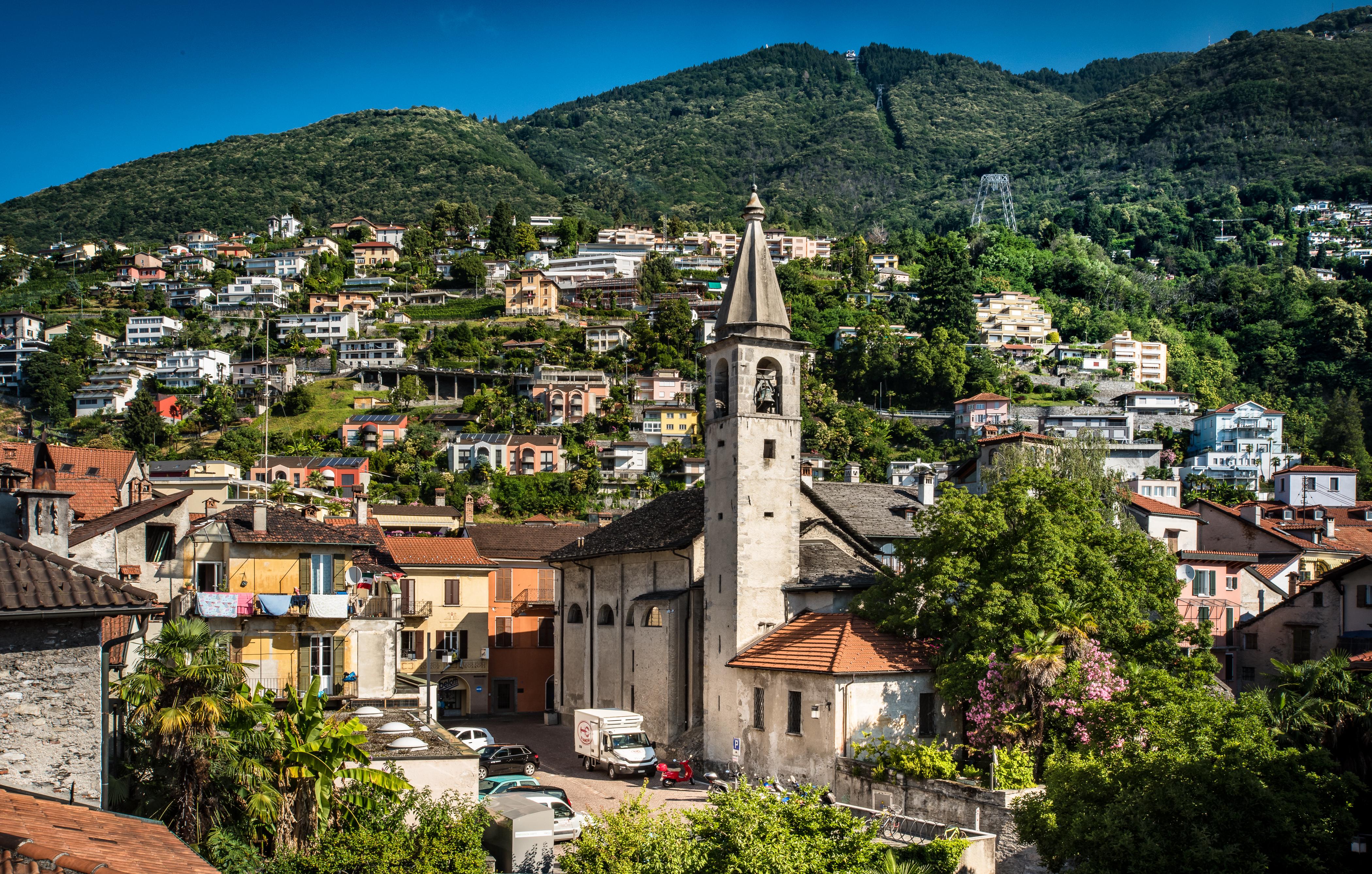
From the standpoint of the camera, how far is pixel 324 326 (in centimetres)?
17538

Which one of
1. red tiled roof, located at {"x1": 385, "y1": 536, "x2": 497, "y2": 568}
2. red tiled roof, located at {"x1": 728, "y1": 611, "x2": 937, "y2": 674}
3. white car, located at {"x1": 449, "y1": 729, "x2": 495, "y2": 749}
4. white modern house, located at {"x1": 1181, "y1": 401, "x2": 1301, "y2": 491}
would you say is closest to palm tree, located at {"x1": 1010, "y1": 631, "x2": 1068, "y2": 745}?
red tiled roof, located at {"x1": 728, "y1": 611, "x2": 937, "y2": 674}

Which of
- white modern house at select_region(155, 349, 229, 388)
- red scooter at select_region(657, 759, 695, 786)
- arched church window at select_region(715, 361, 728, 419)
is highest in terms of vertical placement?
white modern house at select_region(155, 349, 229, 388)

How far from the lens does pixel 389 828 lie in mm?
22406

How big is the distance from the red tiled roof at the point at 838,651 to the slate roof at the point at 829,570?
48.6 inches

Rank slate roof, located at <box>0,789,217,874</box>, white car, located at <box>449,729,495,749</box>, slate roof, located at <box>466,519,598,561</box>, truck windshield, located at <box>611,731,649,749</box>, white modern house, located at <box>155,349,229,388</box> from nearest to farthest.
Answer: slate roof, located at <box>0,789,217,874</box>
truck windshield, located at <box>611,731,649,749</box>
white car, located at <box>449,729,495,749</box>
slate roof, located at <box>466,519,598,561</box>
white modern house, located at <box>155,349,229,388</box>

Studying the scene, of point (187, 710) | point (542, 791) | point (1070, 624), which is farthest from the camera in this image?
point (1070, 624)

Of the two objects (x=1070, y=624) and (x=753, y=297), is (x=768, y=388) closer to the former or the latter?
(x=753, y=297)

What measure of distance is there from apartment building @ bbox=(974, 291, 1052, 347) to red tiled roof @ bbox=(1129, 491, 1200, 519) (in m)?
99.9

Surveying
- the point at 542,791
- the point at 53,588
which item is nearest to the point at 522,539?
the point at 542,791

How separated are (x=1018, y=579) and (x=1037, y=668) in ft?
9.19

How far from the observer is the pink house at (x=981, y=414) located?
129125mm

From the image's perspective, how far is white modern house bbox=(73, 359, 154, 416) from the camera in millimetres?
150375

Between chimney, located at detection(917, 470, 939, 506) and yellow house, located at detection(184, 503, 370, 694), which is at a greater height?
chimney, located at detection(917, 470, 939, 506)

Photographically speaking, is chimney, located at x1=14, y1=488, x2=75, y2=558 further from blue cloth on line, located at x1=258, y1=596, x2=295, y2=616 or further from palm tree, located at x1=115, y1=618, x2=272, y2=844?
blue cloth on line, located at x1=258, y1=596, x2=295, y2=616
